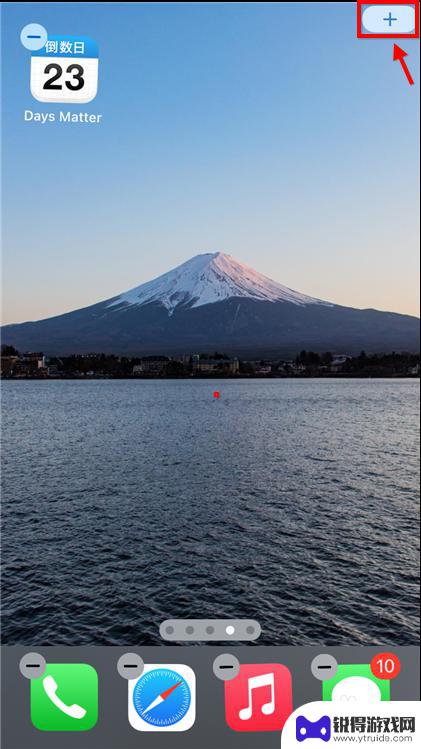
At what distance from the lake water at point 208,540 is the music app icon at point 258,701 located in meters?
11.2

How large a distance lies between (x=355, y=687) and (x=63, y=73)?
23.8 feet

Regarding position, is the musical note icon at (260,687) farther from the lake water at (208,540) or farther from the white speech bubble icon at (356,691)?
the lake water at (208,540)

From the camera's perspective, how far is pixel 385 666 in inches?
196

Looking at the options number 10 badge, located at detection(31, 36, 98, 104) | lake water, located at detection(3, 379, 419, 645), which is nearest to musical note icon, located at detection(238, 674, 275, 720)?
number 10 badge, located at detection(31, 36, 98, 104)

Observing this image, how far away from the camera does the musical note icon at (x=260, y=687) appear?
176 inches

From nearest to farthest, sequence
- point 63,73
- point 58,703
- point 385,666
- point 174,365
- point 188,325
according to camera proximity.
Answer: point 58,703
point 385,666
point 63,73
point 188,325
point 174,365

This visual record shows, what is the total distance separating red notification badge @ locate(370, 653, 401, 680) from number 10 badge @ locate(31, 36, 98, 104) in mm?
6963

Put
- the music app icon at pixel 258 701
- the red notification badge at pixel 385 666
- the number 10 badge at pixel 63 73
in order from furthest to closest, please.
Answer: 1. the number 10 badge at pixel 63 73
2. the red notification badge at pixel 385 666
3. the music app icon at pixel 258 701

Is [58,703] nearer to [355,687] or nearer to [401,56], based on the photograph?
[355,687]

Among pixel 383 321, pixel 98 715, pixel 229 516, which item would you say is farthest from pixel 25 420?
pixel 383 321

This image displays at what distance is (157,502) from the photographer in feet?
96.4

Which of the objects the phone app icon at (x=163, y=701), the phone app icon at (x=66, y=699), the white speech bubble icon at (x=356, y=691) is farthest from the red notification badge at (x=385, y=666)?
the phone app icon at (x=66, y=699)

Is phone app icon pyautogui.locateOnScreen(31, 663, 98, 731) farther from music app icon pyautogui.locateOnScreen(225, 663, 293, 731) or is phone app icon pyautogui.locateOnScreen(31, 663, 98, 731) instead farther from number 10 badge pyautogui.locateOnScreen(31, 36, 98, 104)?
number 10 badge pyautogui.locateOnScreen(31, 36, 98, 104)

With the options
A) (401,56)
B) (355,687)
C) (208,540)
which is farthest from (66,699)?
(208,540)
